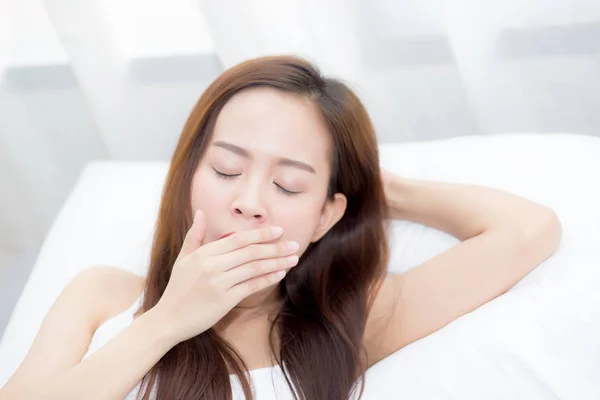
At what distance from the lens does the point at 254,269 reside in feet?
3.56

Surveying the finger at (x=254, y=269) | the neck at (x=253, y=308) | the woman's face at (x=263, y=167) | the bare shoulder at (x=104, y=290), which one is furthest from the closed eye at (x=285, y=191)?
the bare shoulder at (x=104, y=290)

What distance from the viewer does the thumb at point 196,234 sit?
1093 mm

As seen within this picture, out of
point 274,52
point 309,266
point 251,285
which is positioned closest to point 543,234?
point 309,266

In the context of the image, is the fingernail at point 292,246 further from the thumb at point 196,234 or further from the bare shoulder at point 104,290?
the bare shoulder at point 104,290

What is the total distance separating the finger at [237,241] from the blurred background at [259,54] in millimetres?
729

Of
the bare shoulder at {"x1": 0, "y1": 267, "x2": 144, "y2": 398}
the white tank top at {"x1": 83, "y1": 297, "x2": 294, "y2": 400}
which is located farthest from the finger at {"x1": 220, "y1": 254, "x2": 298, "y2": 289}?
the bare shoulder at {"x1": 0, "y1": 267, "x2": 144, "y2": 398}

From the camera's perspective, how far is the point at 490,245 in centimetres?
126

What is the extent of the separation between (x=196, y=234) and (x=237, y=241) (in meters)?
0.08

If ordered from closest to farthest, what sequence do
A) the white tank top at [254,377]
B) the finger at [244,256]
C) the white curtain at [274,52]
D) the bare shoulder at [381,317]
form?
1. the finger at [244,256]
2. the white tank top at [254,377]
3. the bare shoulder at [381,317]
4. the white curtain at [274,52]

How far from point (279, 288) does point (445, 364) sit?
1.30 ft

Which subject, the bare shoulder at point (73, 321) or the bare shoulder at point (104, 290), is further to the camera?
the bare shoulder at point (104, 290)

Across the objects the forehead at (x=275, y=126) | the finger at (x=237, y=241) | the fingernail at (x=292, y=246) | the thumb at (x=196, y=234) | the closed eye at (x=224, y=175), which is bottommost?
the fingernail at (x=292, y=246)

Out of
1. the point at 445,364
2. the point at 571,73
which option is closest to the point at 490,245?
the point at 445,364

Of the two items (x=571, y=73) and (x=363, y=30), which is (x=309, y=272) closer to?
(x=363, y=30)
